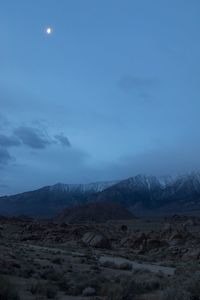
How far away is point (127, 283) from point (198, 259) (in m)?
23.8

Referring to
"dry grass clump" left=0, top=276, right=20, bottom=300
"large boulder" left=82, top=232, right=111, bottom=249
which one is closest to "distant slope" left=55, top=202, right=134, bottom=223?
"large boulder" left=82, top=232, right=111, bottom=249

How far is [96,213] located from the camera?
16238 cm

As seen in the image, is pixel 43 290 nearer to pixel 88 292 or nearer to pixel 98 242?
pixel 88 292

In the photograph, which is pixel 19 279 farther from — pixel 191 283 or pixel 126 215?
pixel 126 215

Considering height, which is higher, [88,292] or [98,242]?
[98,242]

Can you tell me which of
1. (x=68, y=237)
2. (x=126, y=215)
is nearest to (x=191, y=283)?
(x=68, y=237)

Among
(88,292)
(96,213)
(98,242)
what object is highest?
(96,213)

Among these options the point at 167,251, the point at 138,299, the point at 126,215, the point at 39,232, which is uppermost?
the point at 126,215

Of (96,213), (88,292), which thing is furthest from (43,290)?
(96,213)

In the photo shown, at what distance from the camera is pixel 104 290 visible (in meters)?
20.7

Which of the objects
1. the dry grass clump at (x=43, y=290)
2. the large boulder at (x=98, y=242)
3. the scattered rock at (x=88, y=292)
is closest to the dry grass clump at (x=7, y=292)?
the dry grass clump at (x=43, y=290)

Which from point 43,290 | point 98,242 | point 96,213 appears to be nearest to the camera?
point 43,290

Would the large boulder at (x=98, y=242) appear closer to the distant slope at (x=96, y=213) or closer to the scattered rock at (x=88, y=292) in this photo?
the scattered rock at (x=88, y=292)

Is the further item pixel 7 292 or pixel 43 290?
pixel 43 290
